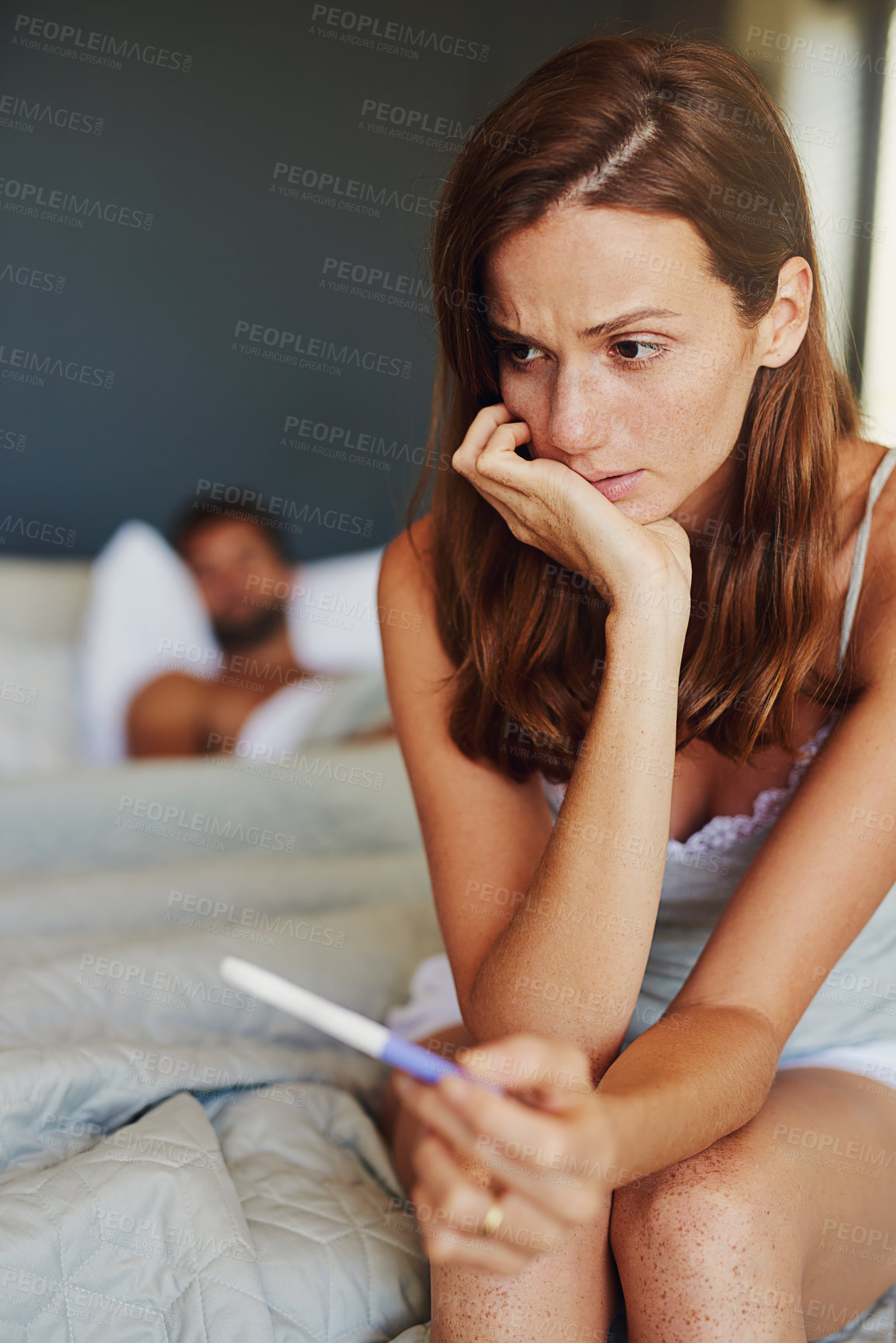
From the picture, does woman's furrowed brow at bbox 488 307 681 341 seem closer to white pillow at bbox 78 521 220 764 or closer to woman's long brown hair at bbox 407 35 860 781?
woman's long brown hair at bbox 407 35 860 781

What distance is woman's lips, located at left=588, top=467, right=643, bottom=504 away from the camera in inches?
34.1

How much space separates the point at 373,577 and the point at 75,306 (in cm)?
97

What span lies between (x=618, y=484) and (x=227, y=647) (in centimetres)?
186

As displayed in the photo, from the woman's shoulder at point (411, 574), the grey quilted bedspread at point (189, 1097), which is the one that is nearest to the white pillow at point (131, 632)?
the grey quilted bedspread at point (189, 1097)

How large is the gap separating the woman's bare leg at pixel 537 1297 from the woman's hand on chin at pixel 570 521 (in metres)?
0.44

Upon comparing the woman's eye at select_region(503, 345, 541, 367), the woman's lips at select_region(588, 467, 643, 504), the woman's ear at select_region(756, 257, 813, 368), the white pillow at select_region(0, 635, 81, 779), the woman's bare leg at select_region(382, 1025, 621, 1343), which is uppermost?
the woman's ear at select_region(756, 257, 813, 368)

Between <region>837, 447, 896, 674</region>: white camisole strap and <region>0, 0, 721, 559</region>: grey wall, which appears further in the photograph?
<region>0, 0, 721, 559</region>: grey wall

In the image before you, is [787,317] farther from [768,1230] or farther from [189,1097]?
[189,1097]

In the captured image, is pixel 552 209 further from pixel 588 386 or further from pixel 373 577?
pixel 373 577

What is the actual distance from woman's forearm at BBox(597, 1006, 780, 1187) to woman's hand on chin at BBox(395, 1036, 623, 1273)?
0.02 m

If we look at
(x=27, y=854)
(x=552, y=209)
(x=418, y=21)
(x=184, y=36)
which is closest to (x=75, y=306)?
(x=184, y=36)

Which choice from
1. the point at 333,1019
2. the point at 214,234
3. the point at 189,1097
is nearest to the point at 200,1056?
the point at 189,1097

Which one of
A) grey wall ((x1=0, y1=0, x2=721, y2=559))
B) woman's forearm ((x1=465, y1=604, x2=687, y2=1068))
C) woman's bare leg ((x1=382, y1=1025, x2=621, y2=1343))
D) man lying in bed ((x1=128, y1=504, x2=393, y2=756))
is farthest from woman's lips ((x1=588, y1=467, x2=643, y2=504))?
grey wall ((x1=0, y1=0, x2=721, y2=559))

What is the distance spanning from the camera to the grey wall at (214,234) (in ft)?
8.36
